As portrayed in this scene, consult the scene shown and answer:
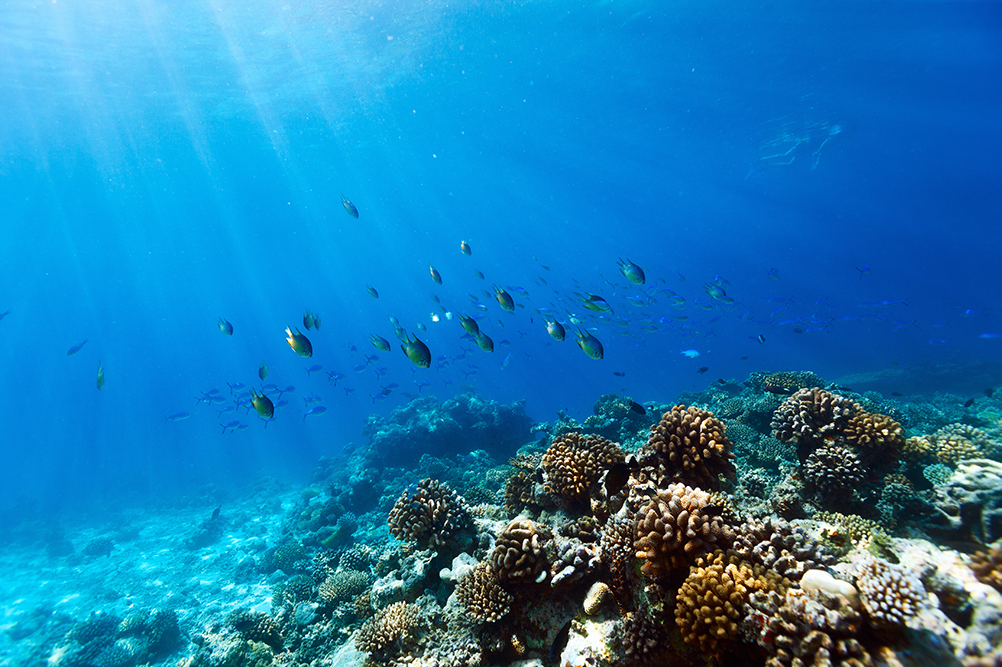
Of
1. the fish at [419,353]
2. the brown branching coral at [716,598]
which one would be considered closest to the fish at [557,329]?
the fish at [419,353]

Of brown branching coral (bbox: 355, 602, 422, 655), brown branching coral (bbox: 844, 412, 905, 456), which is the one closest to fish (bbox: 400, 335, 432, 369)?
brown branching coral (bbox: 355, 602, 422, 655)

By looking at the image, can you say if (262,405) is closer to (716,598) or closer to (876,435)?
(716,598)

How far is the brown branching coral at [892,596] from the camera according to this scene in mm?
2268

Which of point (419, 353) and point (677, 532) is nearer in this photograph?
point (677, 532)

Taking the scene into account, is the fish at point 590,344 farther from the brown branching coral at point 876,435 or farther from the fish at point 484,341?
the brown branching coral at point 876,435

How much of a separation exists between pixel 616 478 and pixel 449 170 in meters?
61.7

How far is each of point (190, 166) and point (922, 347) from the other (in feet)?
339

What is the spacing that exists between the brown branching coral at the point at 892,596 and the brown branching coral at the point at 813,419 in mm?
3622

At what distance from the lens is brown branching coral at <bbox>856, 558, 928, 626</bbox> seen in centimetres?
227

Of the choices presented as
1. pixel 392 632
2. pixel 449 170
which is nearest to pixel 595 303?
pixel 392 632

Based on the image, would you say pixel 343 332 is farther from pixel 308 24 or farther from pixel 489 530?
pixel 489 530

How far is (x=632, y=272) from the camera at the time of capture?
8.70m

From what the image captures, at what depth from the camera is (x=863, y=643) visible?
2340mm

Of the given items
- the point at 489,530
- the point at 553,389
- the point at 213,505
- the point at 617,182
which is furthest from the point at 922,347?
the point at 213,505
